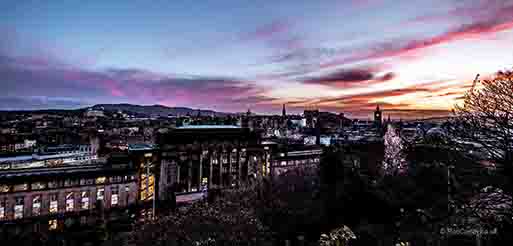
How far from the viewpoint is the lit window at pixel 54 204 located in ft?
133

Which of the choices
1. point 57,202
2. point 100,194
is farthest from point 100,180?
point 57,202

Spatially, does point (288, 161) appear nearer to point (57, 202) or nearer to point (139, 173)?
point (139, 173)

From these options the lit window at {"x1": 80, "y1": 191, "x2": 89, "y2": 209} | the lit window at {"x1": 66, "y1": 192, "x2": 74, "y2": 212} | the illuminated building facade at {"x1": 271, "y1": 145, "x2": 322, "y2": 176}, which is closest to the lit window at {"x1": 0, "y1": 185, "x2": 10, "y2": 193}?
the lit window at {"x1": 66, "y1": 192, "x2": 74, "y2": 212}

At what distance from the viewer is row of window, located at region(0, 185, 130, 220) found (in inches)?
1504

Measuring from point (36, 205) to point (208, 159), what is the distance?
2305 cm

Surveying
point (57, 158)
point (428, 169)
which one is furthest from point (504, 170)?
point (57, 158)

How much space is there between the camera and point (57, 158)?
6378 centimetres

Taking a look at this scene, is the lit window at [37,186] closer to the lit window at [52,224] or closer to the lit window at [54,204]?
the lit window at [54,204]

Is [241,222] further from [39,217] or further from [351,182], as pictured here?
[39,217]

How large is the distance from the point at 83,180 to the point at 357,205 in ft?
104

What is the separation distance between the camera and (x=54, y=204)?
4072cm

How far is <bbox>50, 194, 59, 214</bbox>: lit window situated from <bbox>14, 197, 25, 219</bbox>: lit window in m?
2.68

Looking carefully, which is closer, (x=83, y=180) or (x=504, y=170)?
(x=504, y=170)

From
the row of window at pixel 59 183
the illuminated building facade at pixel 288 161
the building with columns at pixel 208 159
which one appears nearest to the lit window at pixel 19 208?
the row of window at pixel 59 183
